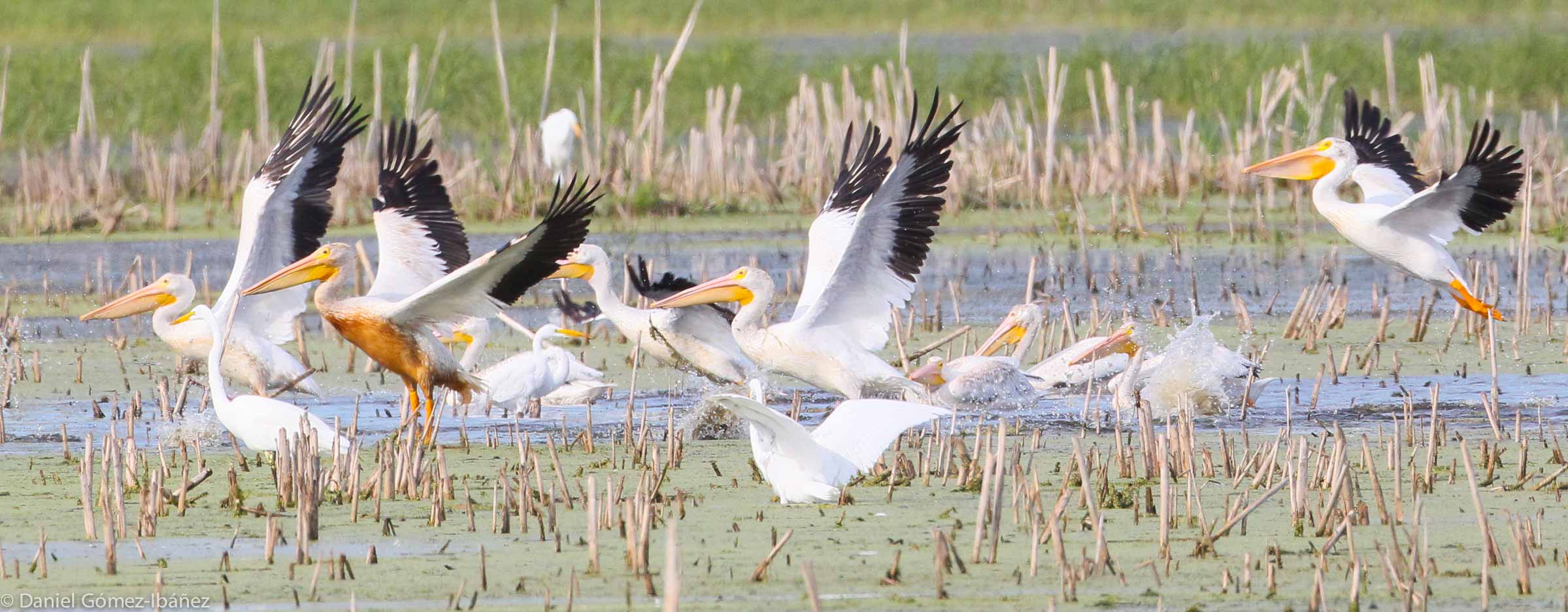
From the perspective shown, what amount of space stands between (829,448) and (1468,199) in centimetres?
460

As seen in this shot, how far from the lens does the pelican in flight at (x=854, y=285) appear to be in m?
7.75

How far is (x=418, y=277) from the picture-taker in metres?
8.47

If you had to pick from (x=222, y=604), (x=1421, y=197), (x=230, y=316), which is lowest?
(x=222, y=604)

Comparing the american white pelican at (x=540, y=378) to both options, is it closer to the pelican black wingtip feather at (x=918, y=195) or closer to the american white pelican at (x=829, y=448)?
the pelican black wingtip feather at (x=918, y=195)

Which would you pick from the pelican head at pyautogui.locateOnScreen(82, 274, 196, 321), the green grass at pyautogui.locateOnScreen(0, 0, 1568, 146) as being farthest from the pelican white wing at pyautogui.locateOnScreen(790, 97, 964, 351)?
the green grass at pyautogui.locateOnScreen(0, 0, 1568, 146)

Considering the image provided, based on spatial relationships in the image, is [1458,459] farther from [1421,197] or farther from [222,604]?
[222,604]

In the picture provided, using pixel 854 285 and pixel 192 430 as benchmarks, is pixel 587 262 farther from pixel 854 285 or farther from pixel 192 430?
pixel 192 430

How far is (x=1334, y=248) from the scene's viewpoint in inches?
464

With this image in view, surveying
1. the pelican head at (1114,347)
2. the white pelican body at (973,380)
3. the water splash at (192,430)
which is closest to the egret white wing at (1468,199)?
the pelican head at (1114,347)

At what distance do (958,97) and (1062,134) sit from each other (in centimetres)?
112

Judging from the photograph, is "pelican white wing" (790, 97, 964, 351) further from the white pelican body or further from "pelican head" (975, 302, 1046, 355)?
"pelican head" (975, 302, 1046, 355)

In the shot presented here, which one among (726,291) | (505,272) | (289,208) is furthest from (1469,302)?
(289,208)

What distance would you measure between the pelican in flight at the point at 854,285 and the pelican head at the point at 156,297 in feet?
7.33

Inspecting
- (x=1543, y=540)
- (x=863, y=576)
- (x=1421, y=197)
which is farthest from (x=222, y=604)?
(x=1421, y=197)
